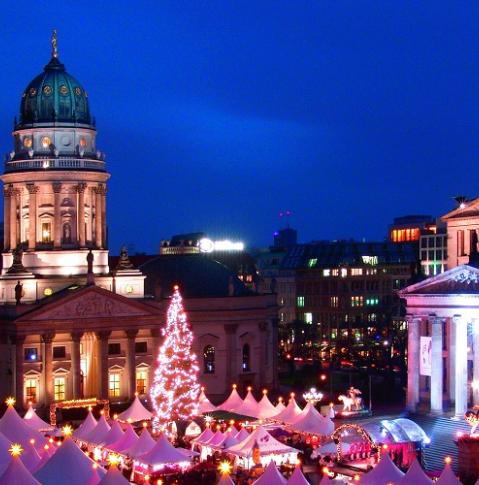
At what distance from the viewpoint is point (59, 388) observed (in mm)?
90188

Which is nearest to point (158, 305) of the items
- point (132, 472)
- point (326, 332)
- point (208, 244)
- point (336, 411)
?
point (336, 411)

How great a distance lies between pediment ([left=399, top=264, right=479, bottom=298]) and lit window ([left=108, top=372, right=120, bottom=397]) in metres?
25.8

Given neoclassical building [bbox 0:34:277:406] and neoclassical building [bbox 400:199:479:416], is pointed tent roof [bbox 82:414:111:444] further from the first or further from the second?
neoclassical building [bbox 400:199:479:416]

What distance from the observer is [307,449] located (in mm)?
71312

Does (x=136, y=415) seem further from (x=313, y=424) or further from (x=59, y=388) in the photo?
(x=59, y=388)

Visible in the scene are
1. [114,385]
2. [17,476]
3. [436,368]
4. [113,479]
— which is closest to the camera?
[17,476]

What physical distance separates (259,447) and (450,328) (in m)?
18.0

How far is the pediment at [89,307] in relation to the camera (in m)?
89.4

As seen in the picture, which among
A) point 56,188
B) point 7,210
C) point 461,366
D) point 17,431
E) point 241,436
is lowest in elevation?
point 241,436

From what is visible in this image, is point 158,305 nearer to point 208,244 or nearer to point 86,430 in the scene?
point 86,430

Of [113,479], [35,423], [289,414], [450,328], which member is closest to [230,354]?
[289,414]

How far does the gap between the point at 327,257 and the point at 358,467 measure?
4172 inches

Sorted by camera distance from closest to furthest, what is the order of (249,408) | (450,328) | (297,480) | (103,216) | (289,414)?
(297,480) → (289,414) → (450,328) → (249,408) → (103,216)

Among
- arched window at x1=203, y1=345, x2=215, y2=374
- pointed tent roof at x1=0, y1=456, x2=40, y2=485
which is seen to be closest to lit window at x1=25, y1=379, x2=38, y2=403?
arched window at x1=203, y1=345, x2=215, y2=374
